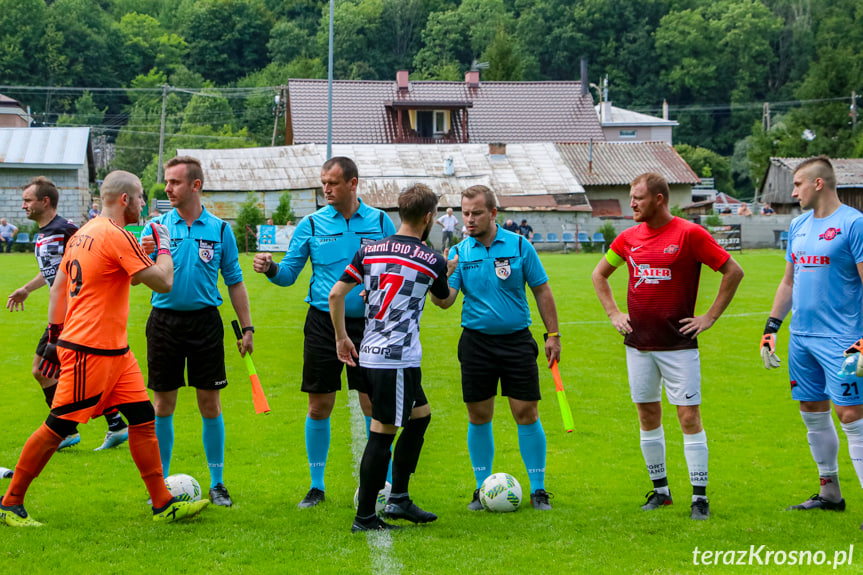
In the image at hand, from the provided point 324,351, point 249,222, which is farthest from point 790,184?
point 324,351

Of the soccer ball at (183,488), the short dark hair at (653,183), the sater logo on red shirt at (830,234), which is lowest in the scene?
the soccer ball at (183,488)

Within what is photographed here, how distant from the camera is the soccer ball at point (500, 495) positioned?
605 cm

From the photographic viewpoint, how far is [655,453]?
6148mm

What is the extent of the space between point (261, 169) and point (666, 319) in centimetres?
4196

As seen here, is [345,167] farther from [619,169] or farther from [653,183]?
[619,169]

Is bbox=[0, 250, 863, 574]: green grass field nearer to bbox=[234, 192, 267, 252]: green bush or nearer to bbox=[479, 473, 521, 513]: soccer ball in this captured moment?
bbox=[479, 473, 521, 513]: soccer ball

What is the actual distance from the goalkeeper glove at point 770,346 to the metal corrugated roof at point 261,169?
1493 inches

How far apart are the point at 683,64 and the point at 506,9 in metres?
28.4

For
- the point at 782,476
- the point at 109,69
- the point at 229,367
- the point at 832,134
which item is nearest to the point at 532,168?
the point at 832,134

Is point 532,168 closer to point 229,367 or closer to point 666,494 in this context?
point 229,367

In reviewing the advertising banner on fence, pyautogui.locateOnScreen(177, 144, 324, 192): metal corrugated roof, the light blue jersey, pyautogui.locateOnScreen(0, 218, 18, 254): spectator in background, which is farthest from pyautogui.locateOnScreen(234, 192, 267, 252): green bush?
the light blue jersey

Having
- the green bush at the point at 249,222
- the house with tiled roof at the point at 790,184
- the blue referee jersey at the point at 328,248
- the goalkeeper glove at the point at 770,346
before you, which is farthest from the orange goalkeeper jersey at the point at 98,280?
the house with tiled roof at the point at 790,184

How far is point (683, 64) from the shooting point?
349ft

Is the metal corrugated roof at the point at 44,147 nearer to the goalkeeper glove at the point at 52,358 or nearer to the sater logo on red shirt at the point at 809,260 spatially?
the goalkeeper glove at the point at 52,358
